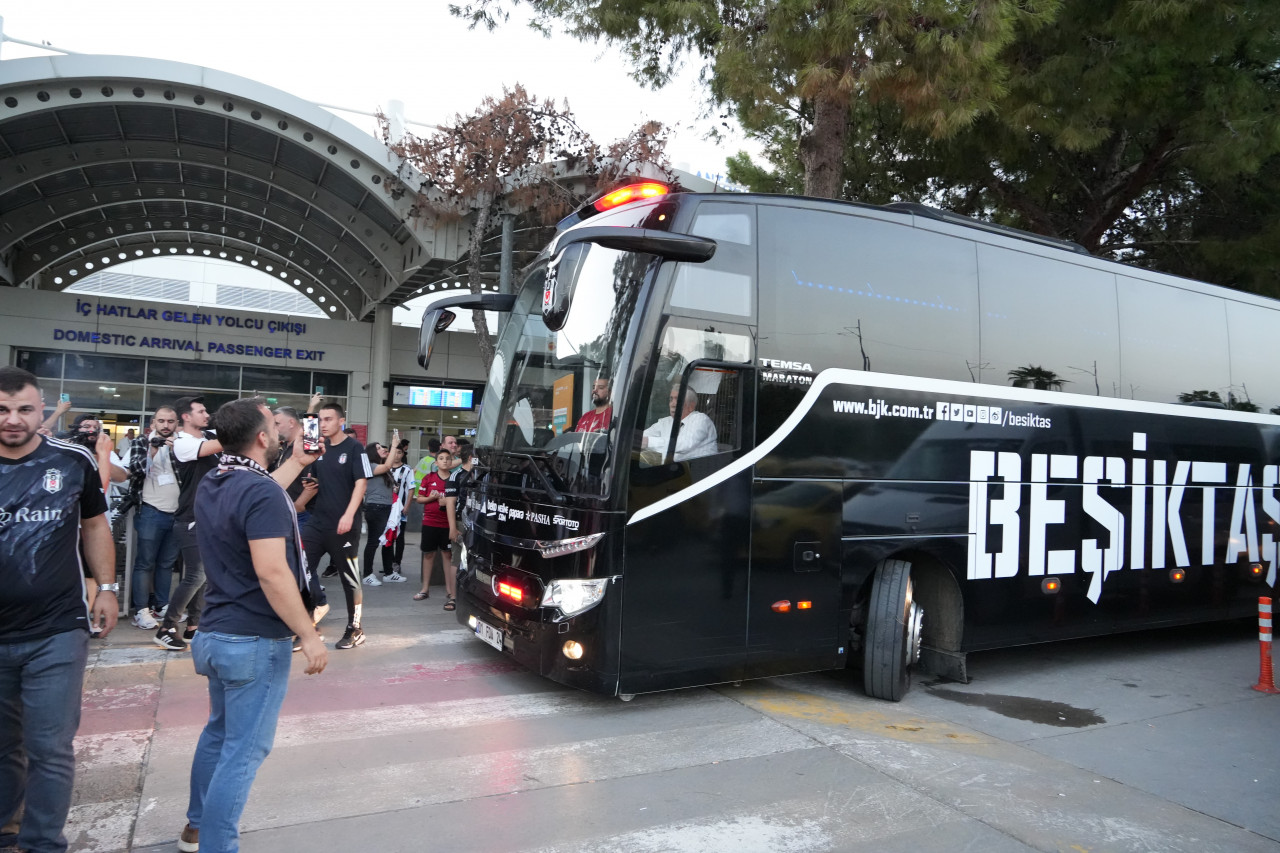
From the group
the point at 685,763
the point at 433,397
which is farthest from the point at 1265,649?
the point at 433,397

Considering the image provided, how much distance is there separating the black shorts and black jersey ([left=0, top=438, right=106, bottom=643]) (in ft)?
20.3

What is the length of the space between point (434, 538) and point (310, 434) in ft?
11.8

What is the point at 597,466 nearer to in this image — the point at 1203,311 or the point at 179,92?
the point at 1203,311

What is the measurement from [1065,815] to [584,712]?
289cm

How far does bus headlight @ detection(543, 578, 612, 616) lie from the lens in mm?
5262

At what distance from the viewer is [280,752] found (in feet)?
15.7

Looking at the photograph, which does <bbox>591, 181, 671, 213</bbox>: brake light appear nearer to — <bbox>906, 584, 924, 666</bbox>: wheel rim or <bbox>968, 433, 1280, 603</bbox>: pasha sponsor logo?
<bbox>968, 433, 1280, 603</bbox>: pasha sponsor logo

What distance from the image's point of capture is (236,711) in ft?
10.5

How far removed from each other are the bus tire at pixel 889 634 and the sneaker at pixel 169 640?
18.1ft

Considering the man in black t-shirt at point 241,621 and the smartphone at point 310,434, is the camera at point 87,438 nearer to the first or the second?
the smartphone at point 310,434

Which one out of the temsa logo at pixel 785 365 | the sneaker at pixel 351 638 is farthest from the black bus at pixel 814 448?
the sneaker at pixel 351 638

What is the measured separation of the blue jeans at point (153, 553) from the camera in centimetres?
752

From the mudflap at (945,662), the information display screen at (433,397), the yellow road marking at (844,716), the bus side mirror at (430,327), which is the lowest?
the yellow road marking at (844,716)

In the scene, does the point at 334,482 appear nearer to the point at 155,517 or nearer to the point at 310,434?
the point at 310,434
